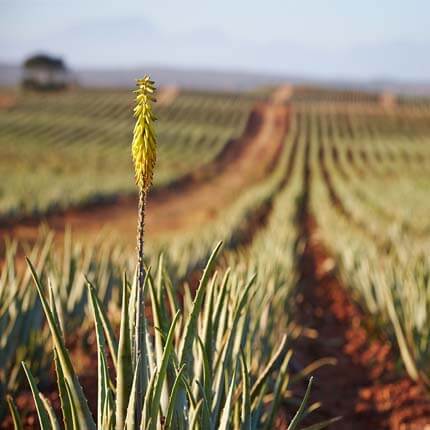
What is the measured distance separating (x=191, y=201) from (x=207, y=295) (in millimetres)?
19327

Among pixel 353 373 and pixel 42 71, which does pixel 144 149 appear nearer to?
pixel 353 373

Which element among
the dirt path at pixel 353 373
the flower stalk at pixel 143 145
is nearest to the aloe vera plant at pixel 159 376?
the flower stalk at pixel 143 145

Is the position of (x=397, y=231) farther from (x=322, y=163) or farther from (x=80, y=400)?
(x=322, y=163)

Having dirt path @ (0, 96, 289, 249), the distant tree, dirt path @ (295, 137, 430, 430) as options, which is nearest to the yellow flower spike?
dirt path @ (295, 137, 430, 430)

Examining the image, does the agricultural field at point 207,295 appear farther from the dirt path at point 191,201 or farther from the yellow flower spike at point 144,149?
the dirt path at point 191,201

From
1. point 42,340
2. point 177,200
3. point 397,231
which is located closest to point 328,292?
point 397,231

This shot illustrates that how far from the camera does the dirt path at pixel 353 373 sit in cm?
340

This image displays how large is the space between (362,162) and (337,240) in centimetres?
2652

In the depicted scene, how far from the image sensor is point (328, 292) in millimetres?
6684

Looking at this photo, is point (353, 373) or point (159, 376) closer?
point (159, 376)

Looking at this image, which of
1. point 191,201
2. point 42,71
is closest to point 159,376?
point 191,201

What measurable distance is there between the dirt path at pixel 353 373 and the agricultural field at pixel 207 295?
0.02 meters

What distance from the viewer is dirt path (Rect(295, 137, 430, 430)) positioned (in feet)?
11.2

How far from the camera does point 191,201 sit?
21219 mm
